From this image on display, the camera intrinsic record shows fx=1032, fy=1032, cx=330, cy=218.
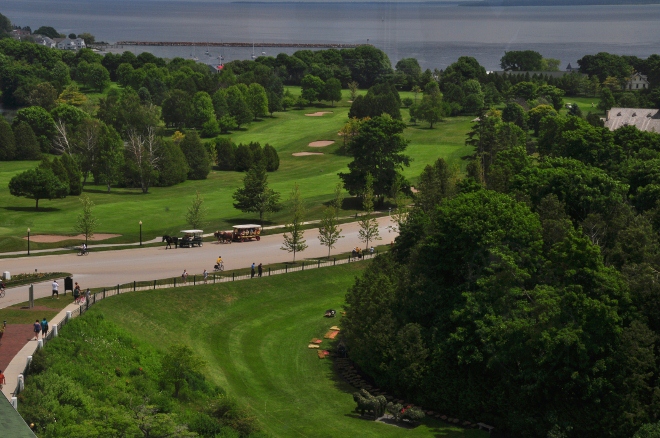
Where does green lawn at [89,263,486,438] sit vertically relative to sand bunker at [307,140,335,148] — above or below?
below

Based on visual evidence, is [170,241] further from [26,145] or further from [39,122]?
[39,122]

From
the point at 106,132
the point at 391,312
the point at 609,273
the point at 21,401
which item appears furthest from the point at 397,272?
the point at 106,132

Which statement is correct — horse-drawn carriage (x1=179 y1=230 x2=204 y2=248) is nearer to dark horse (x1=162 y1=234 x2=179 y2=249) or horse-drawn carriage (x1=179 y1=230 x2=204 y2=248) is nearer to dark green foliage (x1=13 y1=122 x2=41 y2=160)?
dark horse (x1=162 y1=234 x2=179 y2=249)

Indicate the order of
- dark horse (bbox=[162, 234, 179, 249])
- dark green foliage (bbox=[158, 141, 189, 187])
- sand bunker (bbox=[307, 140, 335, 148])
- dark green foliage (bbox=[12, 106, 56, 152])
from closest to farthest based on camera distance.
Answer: dark horse (bbox=[162, 234, 179, 249]) → dark green foliage (bbox=[158, 141, 189, 187]) → sand bunker (bbox=[307, 140, 335, 148]) → dark green foliage (bbox=[12, 106, 56, 152])

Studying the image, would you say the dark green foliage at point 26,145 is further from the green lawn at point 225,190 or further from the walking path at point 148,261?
the walking path at point 148,261

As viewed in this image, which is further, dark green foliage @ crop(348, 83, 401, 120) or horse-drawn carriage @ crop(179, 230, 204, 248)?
dark green foliage @ crop(348, 83, 401, 120)

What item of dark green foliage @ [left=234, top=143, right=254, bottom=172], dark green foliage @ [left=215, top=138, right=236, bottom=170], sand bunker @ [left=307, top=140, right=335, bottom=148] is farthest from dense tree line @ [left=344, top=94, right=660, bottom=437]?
sand bunker @ [left=307, top=140, right=335, bottom=148]

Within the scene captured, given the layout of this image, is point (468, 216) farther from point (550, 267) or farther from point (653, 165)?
point (653, 165)

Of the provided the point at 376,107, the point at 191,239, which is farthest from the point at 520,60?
the point at 191,239
